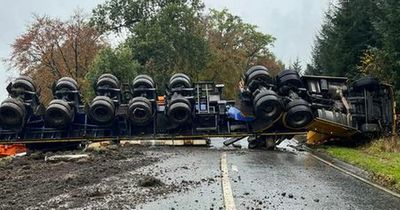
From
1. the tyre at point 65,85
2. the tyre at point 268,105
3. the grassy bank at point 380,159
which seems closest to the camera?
the grassy bank at point 380,159

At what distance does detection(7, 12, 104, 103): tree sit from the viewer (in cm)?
5408

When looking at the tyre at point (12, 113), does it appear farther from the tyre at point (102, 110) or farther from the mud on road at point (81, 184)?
the mud on road at point (81, 184)

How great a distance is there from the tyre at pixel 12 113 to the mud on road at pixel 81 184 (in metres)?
5.58

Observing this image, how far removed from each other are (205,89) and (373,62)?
11298 mm

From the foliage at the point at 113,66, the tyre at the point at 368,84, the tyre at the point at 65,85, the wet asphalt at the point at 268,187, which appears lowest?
the wet asphalt at the point at 268,187

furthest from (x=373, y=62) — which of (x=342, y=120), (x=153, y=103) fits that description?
(x=153, y=103)

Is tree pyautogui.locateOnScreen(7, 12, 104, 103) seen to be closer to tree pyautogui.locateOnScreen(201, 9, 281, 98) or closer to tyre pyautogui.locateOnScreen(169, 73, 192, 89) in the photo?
tree pyautogui.locateOnScreen(201, 9, 281, 98)

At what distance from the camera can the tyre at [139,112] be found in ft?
73.3

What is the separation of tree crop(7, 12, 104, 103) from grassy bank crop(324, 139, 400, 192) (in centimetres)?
3703

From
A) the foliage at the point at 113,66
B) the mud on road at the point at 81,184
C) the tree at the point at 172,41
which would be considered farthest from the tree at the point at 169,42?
the mud on road at the point at 81,184

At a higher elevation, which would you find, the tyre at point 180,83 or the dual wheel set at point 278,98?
the tyre at point 180,83

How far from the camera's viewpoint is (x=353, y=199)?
9.79 metres

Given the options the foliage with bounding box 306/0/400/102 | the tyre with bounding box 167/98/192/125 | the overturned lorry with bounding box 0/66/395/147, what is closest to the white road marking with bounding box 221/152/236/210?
the tyre with bounding box 167/98/192/125

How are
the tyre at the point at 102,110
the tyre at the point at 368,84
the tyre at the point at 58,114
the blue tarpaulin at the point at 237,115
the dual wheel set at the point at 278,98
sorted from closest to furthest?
the dual wheel set at the point at 278,98 → the tyre at the point at 58,114 → the tyre at the point at 102,110 → the tyre at the point at 368,84 → the blue tarpaulin at the point at 237,115
